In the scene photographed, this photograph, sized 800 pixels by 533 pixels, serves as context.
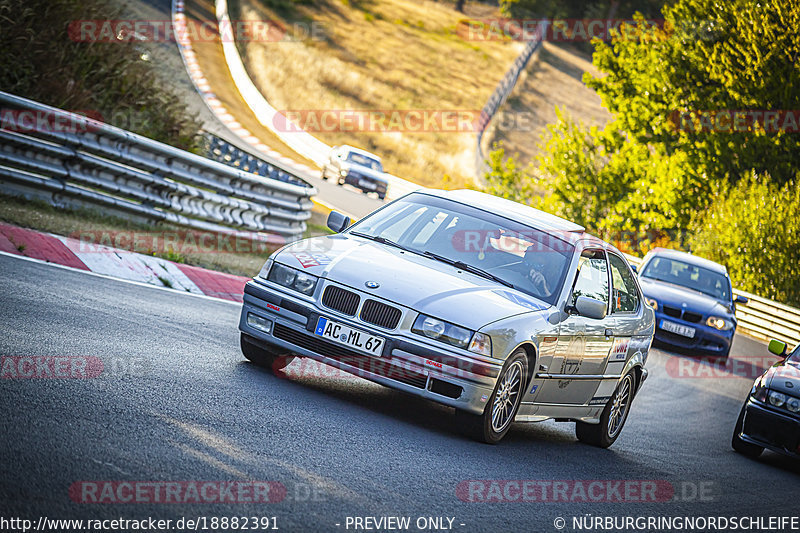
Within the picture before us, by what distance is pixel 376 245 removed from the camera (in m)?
7.73

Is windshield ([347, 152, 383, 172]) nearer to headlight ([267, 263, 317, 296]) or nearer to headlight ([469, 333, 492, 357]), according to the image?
headlight ([267, 263, 317, 296])

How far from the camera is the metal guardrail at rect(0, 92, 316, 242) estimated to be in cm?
1110

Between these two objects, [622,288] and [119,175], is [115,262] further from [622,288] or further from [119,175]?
[622,288]

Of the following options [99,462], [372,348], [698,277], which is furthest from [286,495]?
→ [698,277]

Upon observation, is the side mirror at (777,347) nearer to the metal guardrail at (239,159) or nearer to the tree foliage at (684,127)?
the metal guardrail at (239,159)

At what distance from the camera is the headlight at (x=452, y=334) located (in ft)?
21.8

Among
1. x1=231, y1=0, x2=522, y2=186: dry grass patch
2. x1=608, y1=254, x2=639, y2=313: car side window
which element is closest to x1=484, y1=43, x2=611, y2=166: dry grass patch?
x1=231, y1=0, x2=522, y2=186: dry grass patch

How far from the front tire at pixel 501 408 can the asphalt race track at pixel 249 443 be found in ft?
0.35

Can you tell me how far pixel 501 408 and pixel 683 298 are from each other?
1125 centimetres

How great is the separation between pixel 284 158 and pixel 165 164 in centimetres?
2996

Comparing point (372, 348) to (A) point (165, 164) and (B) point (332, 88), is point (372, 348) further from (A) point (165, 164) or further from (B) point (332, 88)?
(B) point (332, 88)

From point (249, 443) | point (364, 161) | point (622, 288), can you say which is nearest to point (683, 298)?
point (622, 288)

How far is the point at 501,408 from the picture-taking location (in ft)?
23.2

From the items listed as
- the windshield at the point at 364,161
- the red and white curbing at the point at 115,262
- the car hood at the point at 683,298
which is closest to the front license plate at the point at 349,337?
Answer: the red and white curbing at the point at 115,262
